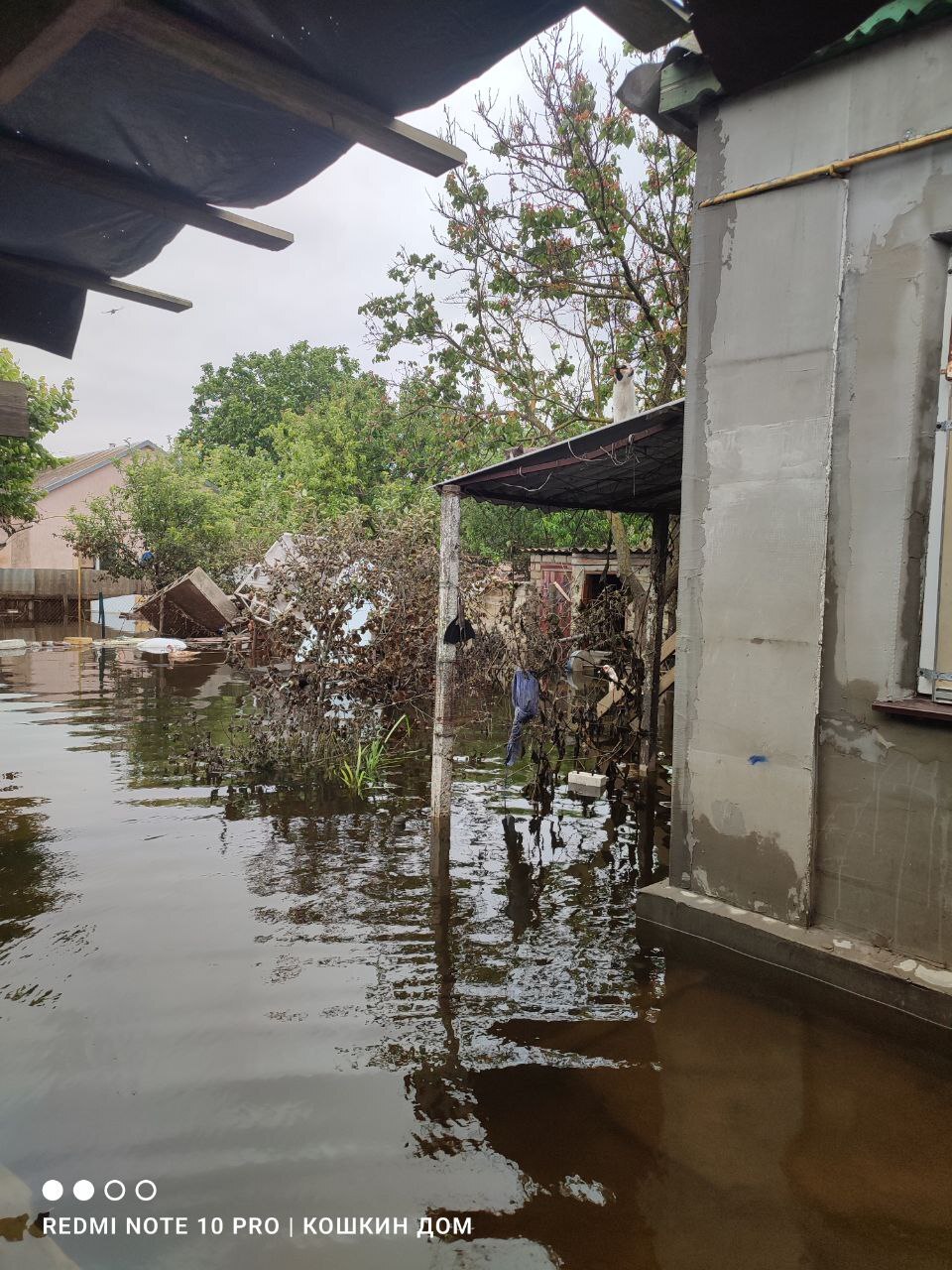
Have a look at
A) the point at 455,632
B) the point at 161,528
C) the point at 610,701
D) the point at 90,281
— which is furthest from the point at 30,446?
the point at 90,281

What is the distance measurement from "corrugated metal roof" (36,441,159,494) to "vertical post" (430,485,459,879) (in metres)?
30.0

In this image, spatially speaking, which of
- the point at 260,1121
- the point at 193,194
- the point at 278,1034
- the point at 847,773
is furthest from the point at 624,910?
the point at 193,194

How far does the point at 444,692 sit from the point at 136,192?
4.32 metres

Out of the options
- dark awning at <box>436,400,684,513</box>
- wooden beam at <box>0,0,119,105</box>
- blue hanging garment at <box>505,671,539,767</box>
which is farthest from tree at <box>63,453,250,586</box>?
wooden beam at <box>0,0,119,105</box>

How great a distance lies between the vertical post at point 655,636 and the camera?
30.0ft

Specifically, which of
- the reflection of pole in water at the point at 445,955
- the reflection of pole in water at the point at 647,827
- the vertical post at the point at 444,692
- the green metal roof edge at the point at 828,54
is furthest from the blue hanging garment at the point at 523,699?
the green metal roof edge at the point at 828,54

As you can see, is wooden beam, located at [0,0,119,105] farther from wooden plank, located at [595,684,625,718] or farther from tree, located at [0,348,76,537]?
tree, located at [0,348,76,537]

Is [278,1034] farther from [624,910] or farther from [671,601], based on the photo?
[671,601]

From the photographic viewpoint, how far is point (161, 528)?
25781mm

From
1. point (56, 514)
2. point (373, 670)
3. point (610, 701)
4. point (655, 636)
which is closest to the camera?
point (655, 636)

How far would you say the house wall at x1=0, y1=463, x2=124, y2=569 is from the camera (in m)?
33.8

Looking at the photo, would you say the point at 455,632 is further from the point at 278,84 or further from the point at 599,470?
the point at 278,84

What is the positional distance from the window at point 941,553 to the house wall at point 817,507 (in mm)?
53

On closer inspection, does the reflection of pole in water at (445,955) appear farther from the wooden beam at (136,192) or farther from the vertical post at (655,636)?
the vertical post at (655,636)
